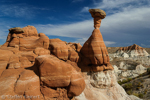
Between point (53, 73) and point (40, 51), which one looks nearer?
point (53, 73)

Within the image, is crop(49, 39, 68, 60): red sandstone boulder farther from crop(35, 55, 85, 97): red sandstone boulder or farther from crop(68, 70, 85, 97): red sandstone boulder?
crop(68, 70, 85, 97): red sandstone boulder

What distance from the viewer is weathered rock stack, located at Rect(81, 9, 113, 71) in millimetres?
13961

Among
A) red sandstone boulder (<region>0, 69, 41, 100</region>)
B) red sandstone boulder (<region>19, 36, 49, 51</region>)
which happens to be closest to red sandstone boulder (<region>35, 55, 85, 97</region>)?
red sandstone boulder (<region>0, 69, 41, 100</region>)

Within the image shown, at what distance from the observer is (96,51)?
45.9 feet

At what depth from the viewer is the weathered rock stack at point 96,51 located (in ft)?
45.8

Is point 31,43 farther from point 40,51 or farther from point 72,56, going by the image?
point 72,56

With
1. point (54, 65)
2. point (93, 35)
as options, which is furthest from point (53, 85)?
point (93, 35)

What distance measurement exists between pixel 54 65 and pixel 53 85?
61.6 inches

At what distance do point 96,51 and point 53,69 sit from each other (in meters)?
7.12

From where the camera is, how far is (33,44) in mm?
12922

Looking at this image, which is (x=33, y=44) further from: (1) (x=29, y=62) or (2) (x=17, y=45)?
(1) (x=29, y=62)

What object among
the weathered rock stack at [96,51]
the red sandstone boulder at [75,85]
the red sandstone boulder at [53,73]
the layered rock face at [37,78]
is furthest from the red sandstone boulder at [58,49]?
the red sandstone boulder at [75,85]

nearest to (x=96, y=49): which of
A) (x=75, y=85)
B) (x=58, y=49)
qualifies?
(x=58, y=49)

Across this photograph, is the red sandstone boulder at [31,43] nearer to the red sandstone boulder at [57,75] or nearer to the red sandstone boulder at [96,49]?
the red sandstone boulder at [57,75]
